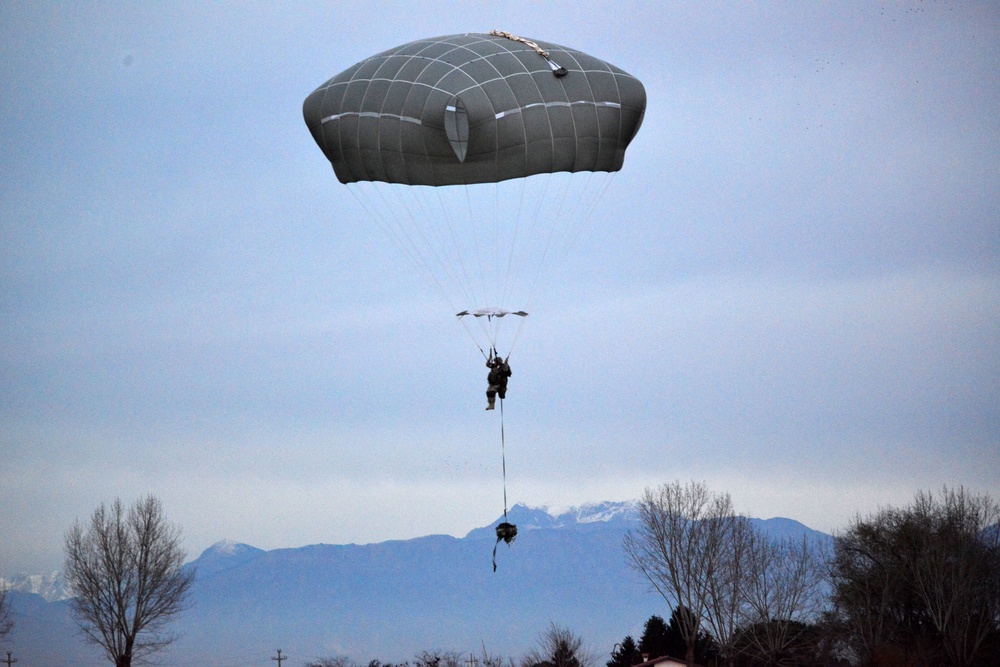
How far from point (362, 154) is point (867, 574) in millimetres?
36859

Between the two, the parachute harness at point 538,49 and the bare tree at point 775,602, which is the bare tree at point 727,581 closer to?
the bare tree at point 775,602

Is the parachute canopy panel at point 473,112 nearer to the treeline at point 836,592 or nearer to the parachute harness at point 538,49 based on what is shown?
the parachute harness at point 538,49

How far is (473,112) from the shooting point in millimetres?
30656

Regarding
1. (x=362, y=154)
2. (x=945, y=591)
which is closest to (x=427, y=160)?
(x=362, y=154)

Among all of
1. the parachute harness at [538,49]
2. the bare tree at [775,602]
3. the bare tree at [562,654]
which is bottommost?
the bare tree at [562,654]

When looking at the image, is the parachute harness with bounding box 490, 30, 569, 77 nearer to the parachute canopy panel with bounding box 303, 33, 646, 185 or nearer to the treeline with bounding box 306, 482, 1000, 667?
the parachute canopy panel with bounding box 303, 33, 646, 185

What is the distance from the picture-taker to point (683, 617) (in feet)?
181

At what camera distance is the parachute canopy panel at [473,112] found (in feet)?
102

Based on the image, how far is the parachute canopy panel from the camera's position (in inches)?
1223

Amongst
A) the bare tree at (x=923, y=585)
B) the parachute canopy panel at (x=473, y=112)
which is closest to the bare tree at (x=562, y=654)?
the bare tree at (x=923, y=585)

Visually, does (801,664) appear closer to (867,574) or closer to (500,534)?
Answer: (867,574)

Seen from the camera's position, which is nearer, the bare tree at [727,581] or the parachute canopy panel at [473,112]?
the parachute canopy panel at [473,112]

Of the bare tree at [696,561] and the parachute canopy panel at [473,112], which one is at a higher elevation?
the parachute canopy panel at [473,112]

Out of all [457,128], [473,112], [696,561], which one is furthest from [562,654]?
[473,112]
